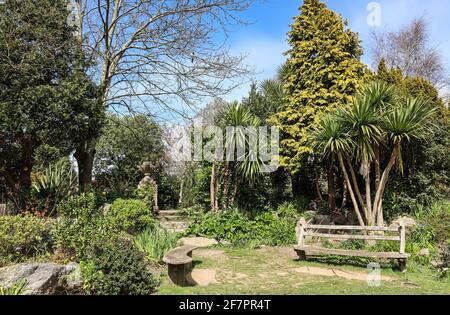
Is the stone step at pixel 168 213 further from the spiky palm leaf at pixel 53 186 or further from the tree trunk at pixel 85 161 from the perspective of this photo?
the spiky palm leaf at pixel 53 186

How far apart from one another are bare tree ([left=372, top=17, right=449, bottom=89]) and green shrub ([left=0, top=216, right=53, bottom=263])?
78.0 ft

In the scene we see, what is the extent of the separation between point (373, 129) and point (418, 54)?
754 inches

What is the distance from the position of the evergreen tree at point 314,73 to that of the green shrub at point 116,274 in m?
6.30

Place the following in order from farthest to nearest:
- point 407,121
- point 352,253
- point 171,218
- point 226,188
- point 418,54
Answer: point 418,54
point 171,218
point 226,188
point 407,121
point 352,253

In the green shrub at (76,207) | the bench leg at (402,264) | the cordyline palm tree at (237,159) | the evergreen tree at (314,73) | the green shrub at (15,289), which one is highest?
the evergreen tree at (314,73)

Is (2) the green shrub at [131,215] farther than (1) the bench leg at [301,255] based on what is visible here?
Yes

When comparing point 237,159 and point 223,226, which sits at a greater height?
point 237,159

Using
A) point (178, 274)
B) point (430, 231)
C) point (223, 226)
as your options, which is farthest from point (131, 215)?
point (430, 231)

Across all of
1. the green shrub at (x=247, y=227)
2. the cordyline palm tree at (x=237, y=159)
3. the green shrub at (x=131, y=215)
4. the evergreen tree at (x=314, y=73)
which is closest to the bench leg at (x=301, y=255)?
the green shrub at (x=247, y=227)

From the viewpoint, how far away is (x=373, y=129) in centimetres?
771

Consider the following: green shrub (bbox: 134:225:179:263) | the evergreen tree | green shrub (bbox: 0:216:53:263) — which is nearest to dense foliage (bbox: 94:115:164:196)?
the evergreen tree

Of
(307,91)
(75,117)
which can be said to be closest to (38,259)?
(75,117)

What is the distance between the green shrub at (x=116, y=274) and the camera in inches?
172

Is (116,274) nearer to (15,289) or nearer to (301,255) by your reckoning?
(15,289)
